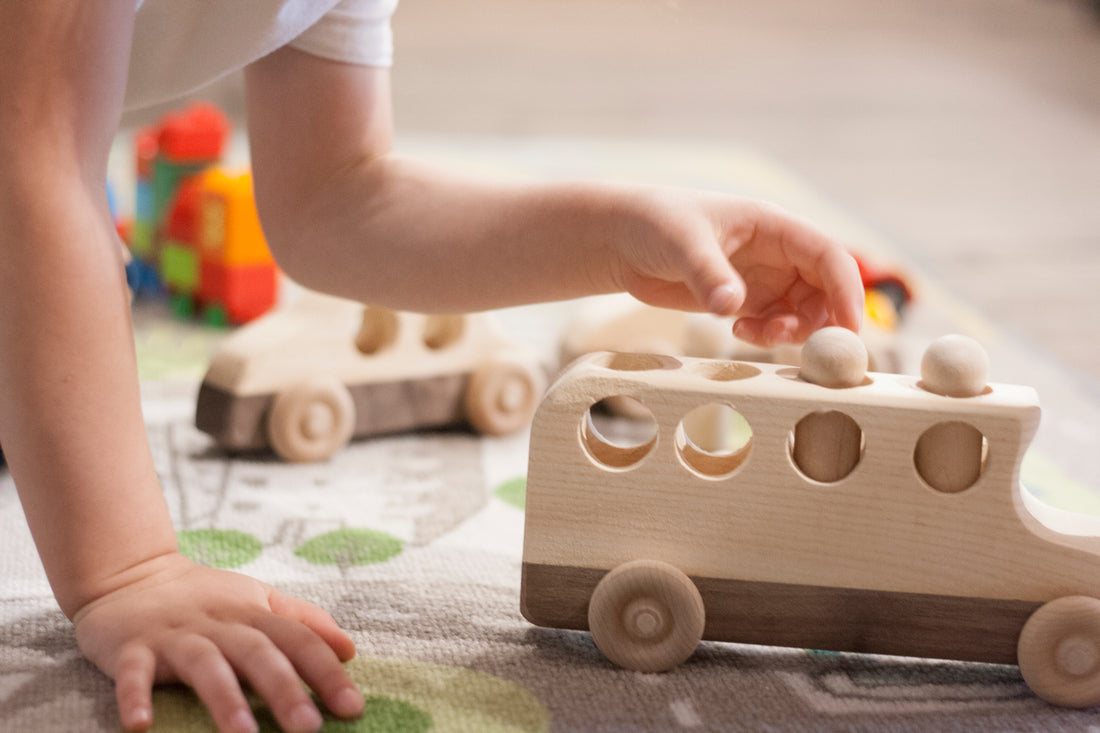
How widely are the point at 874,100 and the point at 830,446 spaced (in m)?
2.01

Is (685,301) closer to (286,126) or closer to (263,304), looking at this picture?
(286,126)

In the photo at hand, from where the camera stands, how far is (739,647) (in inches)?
22.6

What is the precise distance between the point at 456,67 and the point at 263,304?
155 cm

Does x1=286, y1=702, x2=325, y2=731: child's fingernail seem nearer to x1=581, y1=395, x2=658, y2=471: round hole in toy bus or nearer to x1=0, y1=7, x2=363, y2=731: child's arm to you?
x1=0, y1=7, x2=363, y2=731: child's arm

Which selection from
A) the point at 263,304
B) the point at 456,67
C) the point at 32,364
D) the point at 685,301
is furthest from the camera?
the point at 456,67

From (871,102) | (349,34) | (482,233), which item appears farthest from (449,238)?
(871,102)

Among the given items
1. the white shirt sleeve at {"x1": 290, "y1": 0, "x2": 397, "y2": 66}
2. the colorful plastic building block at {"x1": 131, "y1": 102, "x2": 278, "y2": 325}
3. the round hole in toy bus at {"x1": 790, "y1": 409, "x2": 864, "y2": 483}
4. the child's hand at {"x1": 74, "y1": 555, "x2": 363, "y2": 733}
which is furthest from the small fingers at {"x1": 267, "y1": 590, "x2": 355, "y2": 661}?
the colorful plastic building block at {"x1": 131, "y1": 102, "x2": 278, "y2": 325}

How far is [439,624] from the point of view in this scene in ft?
1.92

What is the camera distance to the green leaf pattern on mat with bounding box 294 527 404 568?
658 mm

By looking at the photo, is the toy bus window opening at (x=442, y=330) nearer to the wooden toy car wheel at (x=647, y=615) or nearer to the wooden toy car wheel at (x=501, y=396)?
the wooden toy car wheel at (x=501, y=396)

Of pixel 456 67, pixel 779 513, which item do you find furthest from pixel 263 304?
pixel 456 67

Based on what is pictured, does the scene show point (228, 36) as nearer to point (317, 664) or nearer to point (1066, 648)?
point (317, 664)

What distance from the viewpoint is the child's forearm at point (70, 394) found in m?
0.52

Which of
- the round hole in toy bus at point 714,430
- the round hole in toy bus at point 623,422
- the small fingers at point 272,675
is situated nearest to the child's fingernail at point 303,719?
the small fingers at point 272,675
